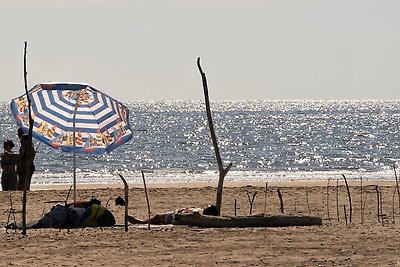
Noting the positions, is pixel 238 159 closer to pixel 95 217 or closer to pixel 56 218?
pixel 95 217

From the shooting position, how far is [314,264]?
1005 centimetres

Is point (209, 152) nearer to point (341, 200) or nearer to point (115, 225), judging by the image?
point (341, 200)

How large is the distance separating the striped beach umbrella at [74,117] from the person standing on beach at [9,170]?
608 cm

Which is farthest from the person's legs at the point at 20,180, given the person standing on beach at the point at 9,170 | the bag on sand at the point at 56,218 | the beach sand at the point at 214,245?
the bag on sand at the point at 56,218

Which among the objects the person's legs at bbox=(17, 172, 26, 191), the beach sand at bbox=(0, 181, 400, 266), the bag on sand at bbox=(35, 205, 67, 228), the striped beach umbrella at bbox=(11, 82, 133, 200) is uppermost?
the striped beach umbrella at bbox=(11, 82, 133, 200)

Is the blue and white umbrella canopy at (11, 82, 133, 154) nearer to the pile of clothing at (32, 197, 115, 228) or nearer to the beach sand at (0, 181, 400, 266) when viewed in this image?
the pile of clothing at (32, 197, 115, 228)

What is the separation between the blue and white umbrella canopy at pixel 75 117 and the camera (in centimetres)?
1345

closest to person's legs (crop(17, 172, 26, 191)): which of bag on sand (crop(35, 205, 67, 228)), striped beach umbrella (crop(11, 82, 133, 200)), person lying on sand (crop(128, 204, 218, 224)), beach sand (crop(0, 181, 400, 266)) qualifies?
beach sand (crop(0, 181, 400, 266))

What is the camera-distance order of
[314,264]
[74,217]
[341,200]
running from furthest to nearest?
[341,200]
[74,217]
[314,264]

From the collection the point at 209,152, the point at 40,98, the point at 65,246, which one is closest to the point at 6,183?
the point at 40,98

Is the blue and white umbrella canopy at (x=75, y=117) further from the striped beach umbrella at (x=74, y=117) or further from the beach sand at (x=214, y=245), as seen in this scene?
the beach sand at (x=214, y=245)

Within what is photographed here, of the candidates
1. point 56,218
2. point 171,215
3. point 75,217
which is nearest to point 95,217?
point 75,217

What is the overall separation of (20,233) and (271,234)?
319 cm

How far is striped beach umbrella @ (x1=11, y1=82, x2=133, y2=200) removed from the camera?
1345 cm
